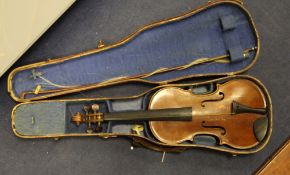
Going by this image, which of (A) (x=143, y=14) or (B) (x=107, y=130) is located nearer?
(B) (x=107, y=130)

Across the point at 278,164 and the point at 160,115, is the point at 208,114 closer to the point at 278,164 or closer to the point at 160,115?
the point at 160,115

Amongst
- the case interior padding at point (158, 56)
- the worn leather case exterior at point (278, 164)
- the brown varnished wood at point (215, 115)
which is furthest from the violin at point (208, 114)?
the worn leather case exterior at point (278, 164)

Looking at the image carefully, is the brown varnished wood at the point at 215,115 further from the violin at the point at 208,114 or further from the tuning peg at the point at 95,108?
the tuning peg at the point at 95,108

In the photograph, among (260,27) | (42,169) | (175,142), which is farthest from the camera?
(260,27)

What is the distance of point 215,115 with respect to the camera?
176 cm

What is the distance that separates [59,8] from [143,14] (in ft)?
1.68

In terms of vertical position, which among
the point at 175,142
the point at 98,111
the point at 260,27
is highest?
the point at 260,27

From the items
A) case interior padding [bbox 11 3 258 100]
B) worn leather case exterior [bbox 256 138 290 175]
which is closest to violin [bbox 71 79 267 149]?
case interior padding [bbox 11 3 258 100]

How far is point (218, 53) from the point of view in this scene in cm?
185

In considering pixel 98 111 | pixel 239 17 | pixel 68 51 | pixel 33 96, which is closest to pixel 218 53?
pixel 239 17

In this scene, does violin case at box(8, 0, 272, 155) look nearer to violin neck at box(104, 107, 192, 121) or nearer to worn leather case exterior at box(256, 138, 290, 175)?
violin neck at box(104, 107, 192, 121)

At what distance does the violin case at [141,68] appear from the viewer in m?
1.83

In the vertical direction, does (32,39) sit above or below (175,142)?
above

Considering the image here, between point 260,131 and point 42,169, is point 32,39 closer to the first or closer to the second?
point 42,169
